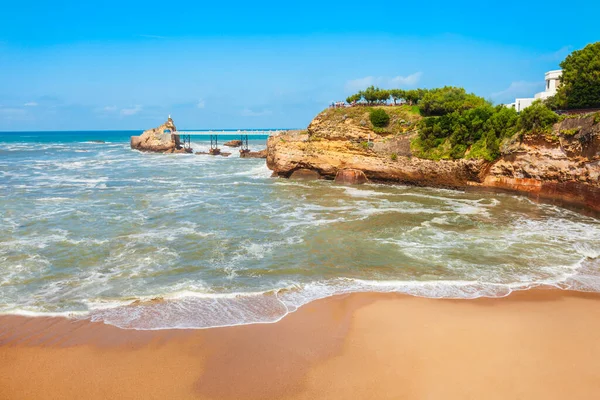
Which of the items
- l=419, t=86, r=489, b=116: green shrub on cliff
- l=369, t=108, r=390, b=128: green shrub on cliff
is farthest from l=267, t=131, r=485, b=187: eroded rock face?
l=419, t=86, r=489, b=116: green shrub on cliff

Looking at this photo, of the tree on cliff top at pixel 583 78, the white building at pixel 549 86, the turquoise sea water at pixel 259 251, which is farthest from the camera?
the white building at pixel 549 86

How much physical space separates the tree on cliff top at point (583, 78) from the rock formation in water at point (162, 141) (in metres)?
49.4

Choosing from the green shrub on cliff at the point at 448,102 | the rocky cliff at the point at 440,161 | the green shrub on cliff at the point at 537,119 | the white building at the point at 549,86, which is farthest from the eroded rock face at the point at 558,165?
the white building at the point at 549,86

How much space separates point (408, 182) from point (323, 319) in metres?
19.7

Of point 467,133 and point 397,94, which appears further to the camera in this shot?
point 397,94

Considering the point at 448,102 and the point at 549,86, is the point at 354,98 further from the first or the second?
the point at 549,86

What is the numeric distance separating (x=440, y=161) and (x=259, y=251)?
1635 centimetres

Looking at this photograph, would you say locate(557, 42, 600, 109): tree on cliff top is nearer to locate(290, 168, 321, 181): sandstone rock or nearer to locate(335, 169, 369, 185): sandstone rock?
locate(335, 169, 369, 185): sandstone rock

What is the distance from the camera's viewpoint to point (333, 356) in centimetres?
709

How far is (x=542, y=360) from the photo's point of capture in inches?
276

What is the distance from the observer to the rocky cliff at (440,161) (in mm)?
18766

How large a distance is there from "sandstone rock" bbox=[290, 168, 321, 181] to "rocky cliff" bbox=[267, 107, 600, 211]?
161 mm

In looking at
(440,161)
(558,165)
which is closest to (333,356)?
(558,165)

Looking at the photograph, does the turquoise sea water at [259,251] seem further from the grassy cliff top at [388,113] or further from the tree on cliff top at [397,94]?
the tree on cliff top at [397,94]
